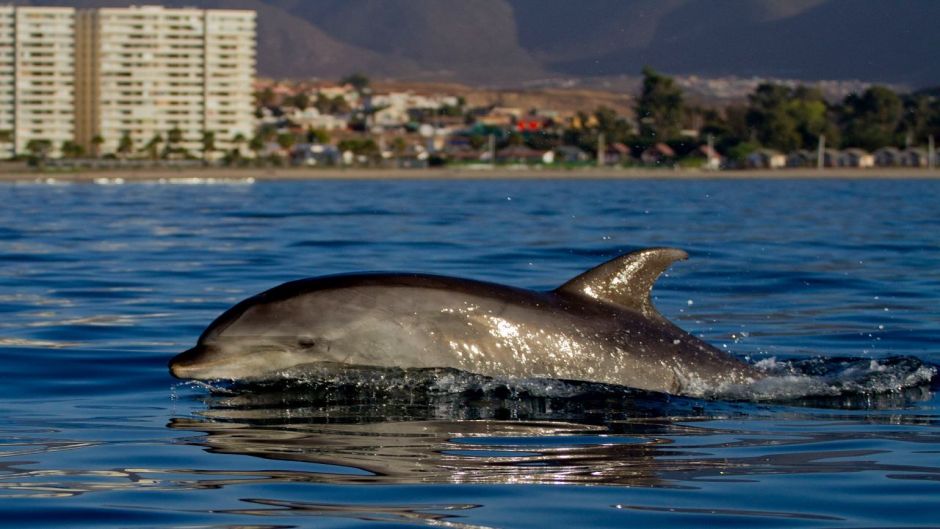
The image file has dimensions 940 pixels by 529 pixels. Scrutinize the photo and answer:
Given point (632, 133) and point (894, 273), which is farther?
point (632, 133)

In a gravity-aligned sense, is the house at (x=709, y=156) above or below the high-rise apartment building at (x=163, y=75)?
below

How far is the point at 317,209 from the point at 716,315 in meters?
23.8

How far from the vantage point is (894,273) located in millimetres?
16250

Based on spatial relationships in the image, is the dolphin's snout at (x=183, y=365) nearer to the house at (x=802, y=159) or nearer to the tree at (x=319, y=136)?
the house at (x=802, y=159)

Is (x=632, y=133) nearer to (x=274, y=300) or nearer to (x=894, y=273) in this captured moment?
(x=894, y=273)

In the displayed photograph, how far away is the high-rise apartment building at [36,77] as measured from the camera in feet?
543

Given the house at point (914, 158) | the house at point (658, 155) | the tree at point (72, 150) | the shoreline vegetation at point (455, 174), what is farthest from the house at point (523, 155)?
the tree at point (72, 150)

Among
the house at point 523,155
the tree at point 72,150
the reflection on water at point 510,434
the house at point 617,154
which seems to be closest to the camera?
the reflection on water at point 510,434

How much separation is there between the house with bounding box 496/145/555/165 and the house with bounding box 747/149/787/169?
18.2m

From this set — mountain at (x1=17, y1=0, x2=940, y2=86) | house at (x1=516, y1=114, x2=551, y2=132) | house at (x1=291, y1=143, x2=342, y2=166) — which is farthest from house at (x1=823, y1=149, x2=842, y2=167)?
mountain at (x1=17, y1=0, x2=940, y2=86)

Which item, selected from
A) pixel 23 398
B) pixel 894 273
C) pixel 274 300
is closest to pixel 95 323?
pixel 23 398

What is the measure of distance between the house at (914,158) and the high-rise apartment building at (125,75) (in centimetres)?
7061

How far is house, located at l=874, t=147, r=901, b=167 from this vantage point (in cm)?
13300

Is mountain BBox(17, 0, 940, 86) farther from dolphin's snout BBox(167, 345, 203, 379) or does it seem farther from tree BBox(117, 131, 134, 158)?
tree BBox(117, 131, 134, 158)
